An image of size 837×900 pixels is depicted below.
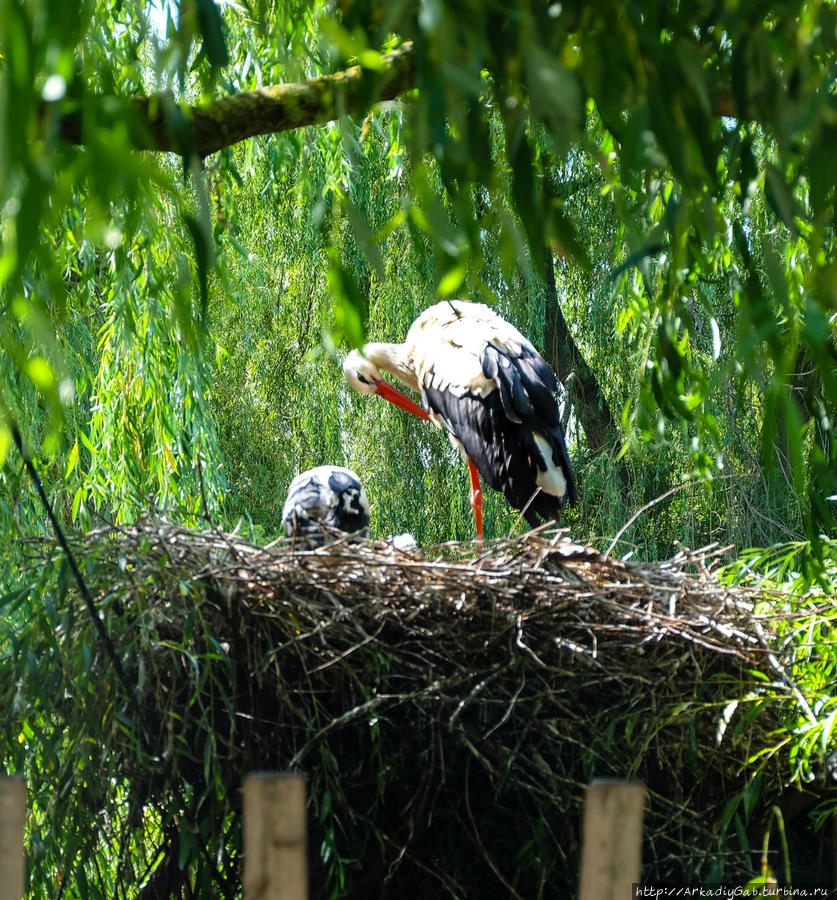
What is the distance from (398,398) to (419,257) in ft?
8.02

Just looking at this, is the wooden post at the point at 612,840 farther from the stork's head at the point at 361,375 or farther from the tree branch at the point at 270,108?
the stork's head at the point at 361,375

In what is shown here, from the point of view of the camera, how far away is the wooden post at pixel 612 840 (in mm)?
1185

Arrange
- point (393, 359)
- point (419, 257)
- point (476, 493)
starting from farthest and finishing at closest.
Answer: point (393, 359) → point (476, 493) → point (419, 257)

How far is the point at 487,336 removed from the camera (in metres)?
4.63

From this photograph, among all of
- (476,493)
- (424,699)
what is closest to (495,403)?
(476,493)

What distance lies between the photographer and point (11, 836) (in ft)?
4.06

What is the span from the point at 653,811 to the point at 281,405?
316 cm

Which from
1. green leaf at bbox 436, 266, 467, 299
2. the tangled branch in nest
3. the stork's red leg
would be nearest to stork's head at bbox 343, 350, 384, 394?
the stork's red leg

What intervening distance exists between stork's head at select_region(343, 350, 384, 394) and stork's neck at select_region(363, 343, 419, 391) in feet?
0.14

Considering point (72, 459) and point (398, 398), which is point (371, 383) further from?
point (72, 459)

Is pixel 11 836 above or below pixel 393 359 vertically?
below

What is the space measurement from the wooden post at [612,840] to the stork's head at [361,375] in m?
3.96

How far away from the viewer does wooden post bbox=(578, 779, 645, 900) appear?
1185mm

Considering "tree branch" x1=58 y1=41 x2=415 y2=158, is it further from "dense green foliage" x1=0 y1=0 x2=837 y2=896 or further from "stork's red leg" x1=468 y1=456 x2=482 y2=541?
"stork's red leg" x1=468 y1=456 x2=482 y2=541
